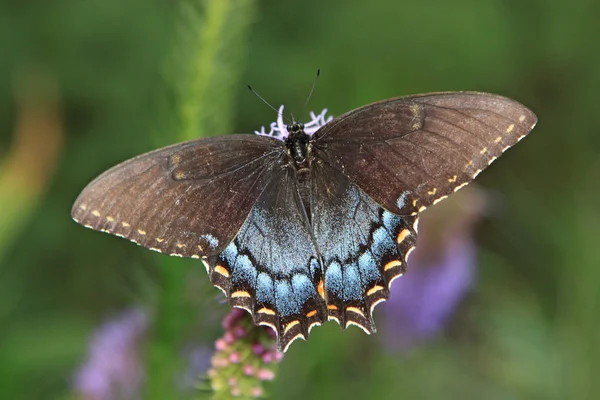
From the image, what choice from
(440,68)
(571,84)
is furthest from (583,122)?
(440,68)

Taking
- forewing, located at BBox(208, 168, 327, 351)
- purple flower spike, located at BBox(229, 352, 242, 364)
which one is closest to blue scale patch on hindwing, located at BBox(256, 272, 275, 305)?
forewing, located at BBox(208, 168, 327, 351)

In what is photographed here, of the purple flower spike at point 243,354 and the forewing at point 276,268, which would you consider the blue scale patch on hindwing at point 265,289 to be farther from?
the purple flower spike at point 243,354

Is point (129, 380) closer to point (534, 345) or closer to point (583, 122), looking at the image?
point (534, 345)

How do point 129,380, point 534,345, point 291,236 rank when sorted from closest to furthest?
point 291,236 → point 129,380 → point 534,345

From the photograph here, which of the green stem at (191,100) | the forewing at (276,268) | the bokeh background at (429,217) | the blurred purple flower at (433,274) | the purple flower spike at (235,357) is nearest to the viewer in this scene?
the forewing at (276,268)

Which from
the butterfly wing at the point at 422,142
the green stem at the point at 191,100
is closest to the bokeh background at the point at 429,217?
the green stem at the point at 191,100

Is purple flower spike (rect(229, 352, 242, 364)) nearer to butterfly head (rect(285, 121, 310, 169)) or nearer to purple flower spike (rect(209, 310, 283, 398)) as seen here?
purple flower spike (rect(209, 310, 283, 398))
